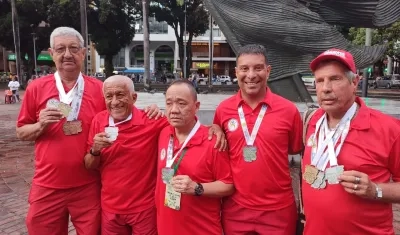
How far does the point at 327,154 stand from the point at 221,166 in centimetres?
69

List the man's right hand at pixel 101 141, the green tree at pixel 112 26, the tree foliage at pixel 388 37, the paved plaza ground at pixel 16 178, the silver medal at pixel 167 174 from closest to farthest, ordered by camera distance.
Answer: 1. the silver medal at pixel 167 174
2. the man's right hand at pixel 101 141
3. the paved plaza ground at pixel 16 178
4. the tree foliage at pixel 388 37
5. the green tree at pixel 112 26

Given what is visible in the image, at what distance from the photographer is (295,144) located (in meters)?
2.71

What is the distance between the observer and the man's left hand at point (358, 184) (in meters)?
1.96

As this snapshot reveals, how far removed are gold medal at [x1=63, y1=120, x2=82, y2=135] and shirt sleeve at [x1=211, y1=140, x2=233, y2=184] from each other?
39.3 inches

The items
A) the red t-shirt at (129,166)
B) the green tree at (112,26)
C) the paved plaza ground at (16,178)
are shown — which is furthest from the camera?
the green tree at (112,26)

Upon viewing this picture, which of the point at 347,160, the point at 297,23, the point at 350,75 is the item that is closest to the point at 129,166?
the point at 347,160

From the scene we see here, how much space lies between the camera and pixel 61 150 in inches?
113

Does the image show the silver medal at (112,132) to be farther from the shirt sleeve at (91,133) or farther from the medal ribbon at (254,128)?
the medal ribbon at (254,128)

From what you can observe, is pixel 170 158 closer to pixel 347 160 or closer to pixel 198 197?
pixel 198 197

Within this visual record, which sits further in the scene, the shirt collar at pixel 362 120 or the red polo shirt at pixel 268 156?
the red polo shirt at pixel 268 156

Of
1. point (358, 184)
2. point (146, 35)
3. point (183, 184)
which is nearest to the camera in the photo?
point (358, 184)

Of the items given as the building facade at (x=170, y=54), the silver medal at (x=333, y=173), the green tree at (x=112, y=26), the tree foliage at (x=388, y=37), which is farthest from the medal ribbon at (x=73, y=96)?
the building facade at (x=170, y=54)

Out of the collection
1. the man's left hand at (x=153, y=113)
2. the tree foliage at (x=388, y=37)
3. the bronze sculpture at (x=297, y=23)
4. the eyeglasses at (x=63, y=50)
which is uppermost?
the tree foliage at (x=388, y=37)

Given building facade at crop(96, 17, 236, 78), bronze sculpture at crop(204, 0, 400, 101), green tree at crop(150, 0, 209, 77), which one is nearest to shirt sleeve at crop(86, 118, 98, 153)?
bronze sculpture at crop(204, 0, 400, 101)
